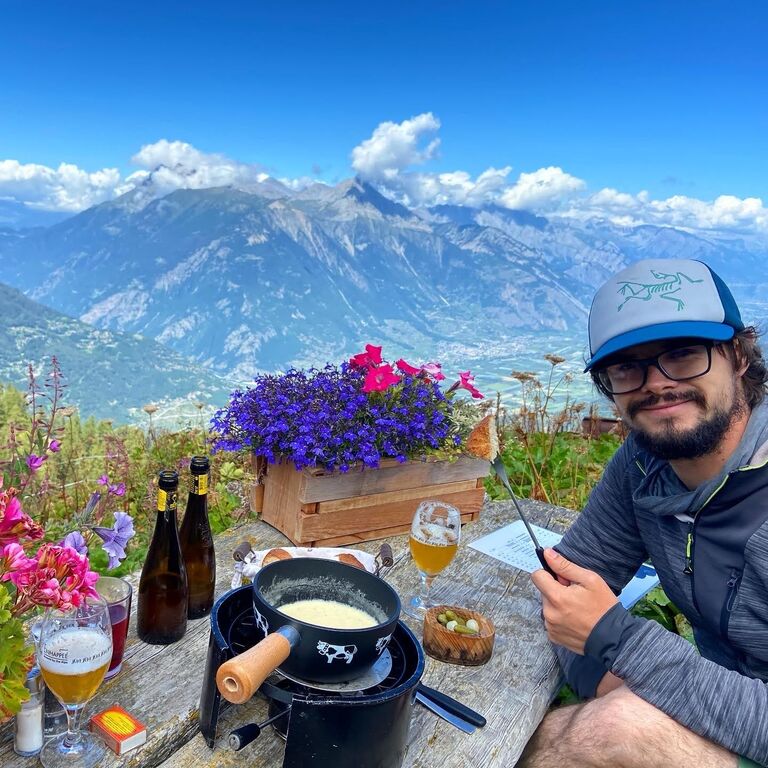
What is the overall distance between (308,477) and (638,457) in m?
1.08

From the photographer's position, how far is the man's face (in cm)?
178

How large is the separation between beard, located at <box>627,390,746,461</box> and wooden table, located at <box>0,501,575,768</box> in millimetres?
624

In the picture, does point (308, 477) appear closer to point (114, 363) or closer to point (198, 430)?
point (198, 430)

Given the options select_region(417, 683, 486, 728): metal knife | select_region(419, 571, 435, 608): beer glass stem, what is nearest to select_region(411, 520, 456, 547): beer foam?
select_region(419, 571, 435, 608): beer glass stem

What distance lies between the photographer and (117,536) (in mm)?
1464

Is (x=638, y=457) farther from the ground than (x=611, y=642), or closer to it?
farther from the ground

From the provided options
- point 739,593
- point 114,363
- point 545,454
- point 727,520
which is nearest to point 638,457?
point 727,520

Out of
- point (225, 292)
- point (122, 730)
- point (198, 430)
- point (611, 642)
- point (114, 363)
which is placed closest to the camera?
point (122, 730)

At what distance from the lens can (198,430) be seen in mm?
6055

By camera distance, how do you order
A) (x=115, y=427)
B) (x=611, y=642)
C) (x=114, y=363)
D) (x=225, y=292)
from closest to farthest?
1. (x=611, y=642)
2. (x=115, y=427)
3. (x=114, y=363)
4. (x=225, y=292)

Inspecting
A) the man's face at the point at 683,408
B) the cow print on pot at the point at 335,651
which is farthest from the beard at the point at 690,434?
the cow print on pot at the point at 335,651

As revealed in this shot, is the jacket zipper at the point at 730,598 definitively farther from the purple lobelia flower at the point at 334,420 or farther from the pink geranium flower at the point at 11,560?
the pink geranium flower at the point at 11,560

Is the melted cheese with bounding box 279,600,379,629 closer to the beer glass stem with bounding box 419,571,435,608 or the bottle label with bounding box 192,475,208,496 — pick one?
the bottle label with bounding box 192,475,208,496

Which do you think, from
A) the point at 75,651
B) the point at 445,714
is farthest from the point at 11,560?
the point at 445,714
